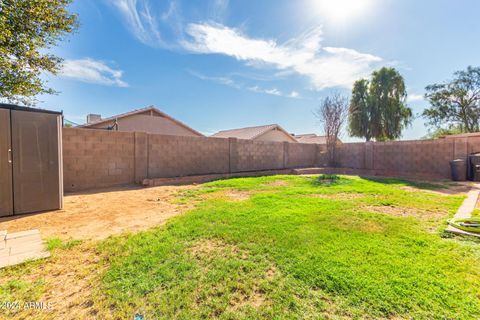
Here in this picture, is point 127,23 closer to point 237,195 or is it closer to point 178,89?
point 178,89

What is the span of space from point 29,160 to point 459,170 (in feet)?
43.9

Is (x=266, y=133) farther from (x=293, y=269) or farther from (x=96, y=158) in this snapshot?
(x=293, y=269)

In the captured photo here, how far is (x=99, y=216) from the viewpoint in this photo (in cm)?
363

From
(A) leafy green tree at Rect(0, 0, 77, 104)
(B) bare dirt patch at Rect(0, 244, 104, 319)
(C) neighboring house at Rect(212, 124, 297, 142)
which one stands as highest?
(A) leafy green tree at Rect(0, 0, 77, 104)

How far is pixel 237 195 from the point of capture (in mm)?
5375

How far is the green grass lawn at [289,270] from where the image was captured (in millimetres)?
1470

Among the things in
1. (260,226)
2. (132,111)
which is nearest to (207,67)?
(132,111)

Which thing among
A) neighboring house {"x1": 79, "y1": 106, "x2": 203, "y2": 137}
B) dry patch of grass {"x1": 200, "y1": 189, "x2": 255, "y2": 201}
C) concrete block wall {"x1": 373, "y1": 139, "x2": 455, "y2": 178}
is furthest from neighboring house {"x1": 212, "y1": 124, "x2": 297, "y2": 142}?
dry patch of grass {"x1": 200, "y1": 189, "x2": 255, "y2": 201}

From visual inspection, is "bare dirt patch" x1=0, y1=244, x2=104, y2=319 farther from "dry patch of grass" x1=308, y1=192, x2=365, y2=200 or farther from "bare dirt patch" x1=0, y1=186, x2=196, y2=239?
"dry patch of grass" x1=308, y1=192, x2=365, y2=200

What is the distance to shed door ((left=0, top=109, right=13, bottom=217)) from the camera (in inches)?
134

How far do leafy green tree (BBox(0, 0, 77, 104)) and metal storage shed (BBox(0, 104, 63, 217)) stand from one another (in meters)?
3.07

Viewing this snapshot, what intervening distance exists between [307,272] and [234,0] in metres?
8.50

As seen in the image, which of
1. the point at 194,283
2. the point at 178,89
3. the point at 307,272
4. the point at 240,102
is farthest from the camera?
the point at 240,102

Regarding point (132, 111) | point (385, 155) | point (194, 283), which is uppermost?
point (132, 111)
